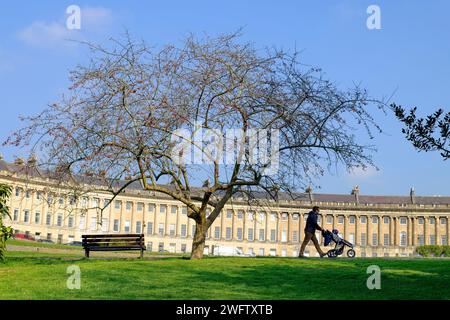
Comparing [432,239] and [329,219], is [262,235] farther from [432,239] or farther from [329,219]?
[432,239]

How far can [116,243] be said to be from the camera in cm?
3066

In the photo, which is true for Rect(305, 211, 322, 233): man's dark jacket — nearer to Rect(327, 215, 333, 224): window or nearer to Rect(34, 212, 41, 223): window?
Rect(34, 212, 41, 223): window

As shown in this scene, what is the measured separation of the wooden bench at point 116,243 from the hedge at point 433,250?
345 ft

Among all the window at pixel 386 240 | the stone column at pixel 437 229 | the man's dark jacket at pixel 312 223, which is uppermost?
the stone column at pixel 437 229

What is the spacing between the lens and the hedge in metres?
128

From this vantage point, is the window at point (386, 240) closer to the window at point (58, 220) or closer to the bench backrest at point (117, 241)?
the window at point (58, 220)

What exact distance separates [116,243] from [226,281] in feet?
44.6

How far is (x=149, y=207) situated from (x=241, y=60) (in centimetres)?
11703

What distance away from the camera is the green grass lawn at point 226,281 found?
51.1 feet

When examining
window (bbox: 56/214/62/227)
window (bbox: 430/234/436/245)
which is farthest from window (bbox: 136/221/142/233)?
window (bbox: 430/234/436/245)

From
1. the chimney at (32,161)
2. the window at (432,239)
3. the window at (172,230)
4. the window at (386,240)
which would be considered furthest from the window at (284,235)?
the chimney at (32,161)

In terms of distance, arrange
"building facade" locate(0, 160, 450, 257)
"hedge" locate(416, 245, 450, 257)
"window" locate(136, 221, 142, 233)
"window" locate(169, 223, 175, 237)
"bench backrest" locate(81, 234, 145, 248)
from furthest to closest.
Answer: "window" locate(169, 223, 175, 237) < "building facade" locate(0, 160, 450, 257) < "window" locate(136, 221, 142, 233) < "hedge" locate(416, 245, 450, 257) < "bench backrest" locate(81, 234, 145, 248)

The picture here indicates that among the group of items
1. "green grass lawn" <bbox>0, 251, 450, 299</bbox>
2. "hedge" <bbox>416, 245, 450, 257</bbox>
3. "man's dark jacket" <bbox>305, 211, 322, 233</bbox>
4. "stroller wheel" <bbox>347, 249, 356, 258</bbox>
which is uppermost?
"hedge" <bbox>416, 245, 450, 257</bbox>

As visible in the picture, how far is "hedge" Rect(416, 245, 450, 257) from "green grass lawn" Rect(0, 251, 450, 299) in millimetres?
111293
